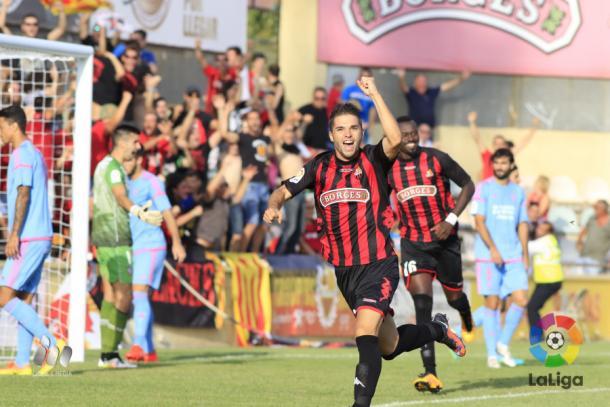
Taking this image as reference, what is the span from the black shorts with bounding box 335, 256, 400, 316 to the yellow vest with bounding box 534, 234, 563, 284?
9195mm

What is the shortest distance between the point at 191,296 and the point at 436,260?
6.64m

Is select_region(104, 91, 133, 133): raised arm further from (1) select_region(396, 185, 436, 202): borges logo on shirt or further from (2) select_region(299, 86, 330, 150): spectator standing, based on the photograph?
(1) select_region(396, 185, 436, 202): borges logo on shirt

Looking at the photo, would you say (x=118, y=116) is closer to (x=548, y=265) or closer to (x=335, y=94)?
(x=548, y=265)

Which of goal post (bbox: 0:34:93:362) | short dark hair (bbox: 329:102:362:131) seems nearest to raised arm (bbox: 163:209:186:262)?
goal post (bbox: 0:34:93:362)

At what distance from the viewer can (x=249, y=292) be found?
18.8 metres

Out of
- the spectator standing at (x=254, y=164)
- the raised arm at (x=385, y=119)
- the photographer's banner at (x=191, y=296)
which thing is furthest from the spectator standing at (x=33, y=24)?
the raised arm at (x=385, y=119)

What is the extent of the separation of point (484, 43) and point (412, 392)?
15370 millimetres

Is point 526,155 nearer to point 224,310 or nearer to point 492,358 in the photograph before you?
point 224,310

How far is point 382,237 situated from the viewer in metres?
8.83

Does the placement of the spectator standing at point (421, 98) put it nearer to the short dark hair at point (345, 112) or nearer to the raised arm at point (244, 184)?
the raised arm at point (244, 184)

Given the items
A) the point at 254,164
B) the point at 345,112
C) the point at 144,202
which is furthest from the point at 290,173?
the point at 345,112

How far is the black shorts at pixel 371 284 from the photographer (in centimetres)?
860

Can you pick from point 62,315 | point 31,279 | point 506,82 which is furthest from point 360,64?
point 31,279

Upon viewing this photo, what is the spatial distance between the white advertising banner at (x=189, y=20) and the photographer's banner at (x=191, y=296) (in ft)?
13.9
